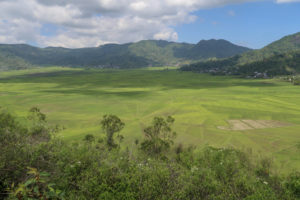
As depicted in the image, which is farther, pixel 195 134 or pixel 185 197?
pixel 195 134

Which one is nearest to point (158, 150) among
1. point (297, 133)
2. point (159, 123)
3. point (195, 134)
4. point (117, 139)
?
point (159, 123)

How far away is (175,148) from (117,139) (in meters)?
24.0

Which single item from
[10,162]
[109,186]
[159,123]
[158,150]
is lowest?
[158,150]

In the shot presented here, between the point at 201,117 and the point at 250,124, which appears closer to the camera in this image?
the point at 250,124

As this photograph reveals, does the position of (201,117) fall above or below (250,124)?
above

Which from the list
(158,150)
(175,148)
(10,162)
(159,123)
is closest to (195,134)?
(175,148)

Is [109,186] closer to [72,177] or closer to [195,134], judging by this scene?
[72,177]

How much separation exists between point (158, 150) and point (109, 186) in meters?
37.9

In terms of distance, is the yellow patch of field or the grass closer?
the grass

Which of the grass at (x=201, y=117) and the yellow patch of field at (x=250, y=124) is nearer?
the grass at (x=201, y=117)

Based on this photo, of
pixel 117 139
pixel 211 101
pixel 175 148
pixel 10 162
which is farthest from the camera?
pixel 211 101

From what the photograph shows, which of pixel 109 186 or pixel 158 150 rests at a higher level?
pixel 109 186

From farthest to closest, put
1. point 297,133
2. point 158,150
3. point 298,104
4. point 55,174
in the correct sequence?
point 298,104, point 297,133, point 158,150, point 55,174

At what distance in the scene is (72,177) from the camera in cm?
→ 2155
